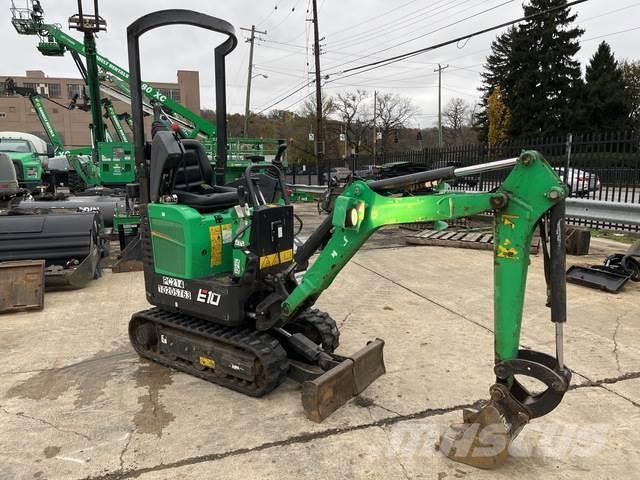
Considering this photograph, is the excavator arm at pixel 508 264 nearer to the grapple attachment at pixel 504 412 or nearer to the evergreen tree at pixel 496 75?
the grapple attachment at pixel 504 412

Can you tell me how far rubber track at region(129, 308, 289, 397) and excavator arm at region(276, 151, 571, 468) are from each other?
117cm

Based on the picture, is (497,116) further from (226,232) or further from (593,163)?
(226,232)

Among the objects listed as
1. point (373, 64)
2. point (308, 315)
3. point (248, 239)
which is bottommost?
point (308, 315)

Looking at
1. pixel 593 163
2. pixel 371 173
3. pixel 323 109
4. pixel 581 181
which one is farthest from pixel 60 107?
pixel 593 163

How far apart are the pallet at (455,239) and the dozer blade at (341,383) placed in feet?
19.9

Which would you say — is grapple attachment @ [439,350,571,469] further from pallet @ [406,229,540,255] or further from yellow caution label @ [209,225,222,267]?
pallet @ [406,229,540,255]

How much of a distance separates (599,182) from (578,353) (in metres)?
8.77

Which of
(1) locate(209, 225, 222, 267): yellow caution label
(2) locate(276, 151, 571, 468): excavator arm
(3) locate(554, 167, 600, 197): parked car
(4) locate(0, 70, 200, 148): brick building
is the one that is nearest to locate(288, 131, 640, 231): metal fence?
(3) locate(554, 167, 600, 197): parked car

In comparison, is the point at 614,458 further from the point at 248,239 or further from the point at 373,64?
the point at 373,64

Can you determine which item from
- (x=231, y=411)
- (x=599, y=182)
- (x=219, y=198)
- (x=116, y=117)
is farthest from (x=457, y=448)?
(x=116, y=117)

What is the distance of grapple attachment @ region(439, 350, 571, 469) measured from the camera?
271 centimetres

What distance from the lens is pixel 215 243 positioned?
4.01 m

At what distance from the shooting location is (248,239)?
12.5 ft

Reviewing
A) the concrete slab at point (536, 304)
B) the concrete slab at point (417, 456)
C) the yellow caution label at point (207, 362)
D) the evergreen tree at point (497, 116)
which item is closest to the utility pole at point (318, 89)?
the concrete slab at point (536, 304)
